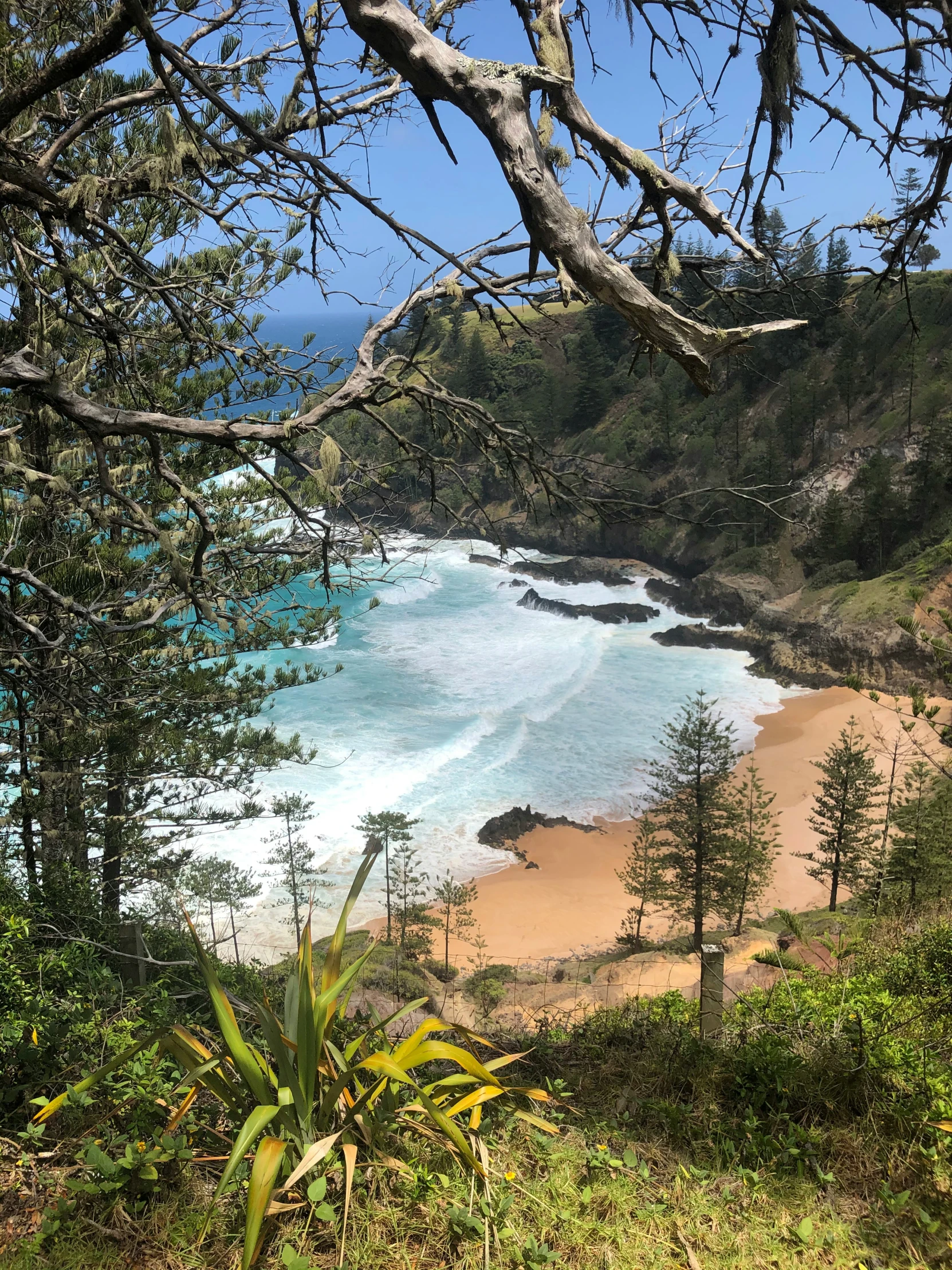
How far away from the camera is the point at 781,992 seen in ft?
10.7

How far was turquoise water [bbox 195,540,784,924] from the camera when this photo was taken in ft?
53.9

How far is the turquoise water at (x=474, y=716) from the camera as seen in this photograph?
16422 mm

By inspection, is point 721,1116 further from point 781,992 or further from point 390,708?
point 390,708

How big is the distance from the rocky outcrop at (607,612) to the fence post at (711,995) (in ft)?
87.8

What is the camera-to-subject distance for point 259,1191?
143cm

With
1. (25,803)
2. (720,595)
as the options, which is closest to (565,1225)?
(25,803)

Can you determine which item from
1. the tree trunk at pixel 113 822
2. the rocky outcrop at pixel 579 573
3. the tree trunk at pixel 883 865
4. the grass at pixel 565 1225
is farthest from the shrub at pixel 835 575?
the grass at pixel 565 1225

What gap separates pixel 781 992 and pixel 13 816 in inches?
170

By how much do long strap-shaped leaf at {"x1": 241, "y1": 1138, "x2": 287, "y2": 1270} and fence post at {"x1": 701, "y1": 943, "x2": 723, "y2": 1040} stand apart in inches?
64.7

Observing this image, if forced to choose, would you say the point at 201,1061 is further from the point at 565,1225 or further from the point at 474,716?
the point at 474,716

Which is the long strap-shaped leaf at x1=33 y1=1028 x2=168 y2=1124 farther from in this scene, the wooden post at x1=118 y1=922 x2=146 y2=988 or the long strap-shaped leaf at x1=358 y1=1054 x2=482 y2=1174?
the wooden post at x1=118 y1=922 x2=146 y2=988

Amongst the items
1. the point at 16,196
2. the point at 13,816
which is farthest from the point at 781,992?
the point at 13,816

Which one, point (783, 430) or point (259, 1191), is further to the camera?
point (783, 430)

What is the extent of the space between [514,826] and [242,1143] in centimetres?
1483
